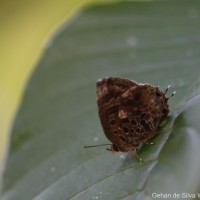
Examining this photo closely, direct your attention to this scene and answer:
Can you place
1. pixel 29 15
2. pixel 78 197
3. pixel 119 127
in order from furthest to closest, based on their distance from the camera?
pixel 29 15 → pixel 119 127 → pixel 78 197

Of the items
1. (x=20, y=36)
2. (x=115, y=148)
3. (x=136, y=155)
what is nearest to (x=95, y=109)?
(x=115, y=148)

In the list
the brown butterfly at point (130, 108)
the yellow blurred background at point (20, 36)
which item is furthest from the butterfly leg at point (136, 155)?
the yellow blurred background at point (20, 36)

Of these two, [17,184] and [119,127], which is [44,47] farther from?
[119,127]

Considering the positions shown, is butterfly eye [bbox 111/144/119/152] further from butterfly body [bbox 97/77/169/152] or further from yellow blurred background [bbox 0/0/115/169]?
yellow blurred background [bbox 0/0/115/169]

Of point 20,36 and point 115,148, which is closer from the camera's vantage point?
point 115,148

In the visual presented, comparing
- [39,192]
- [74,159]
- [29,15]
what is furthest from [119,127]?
[29,15]

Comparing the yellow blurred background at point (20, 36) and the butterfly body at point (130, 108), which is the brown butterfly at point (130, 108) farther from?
the yellow blurred background at point (20, 36)

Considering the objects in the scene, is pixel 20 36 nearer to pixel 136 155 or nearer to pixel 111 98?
pixel 111 98
